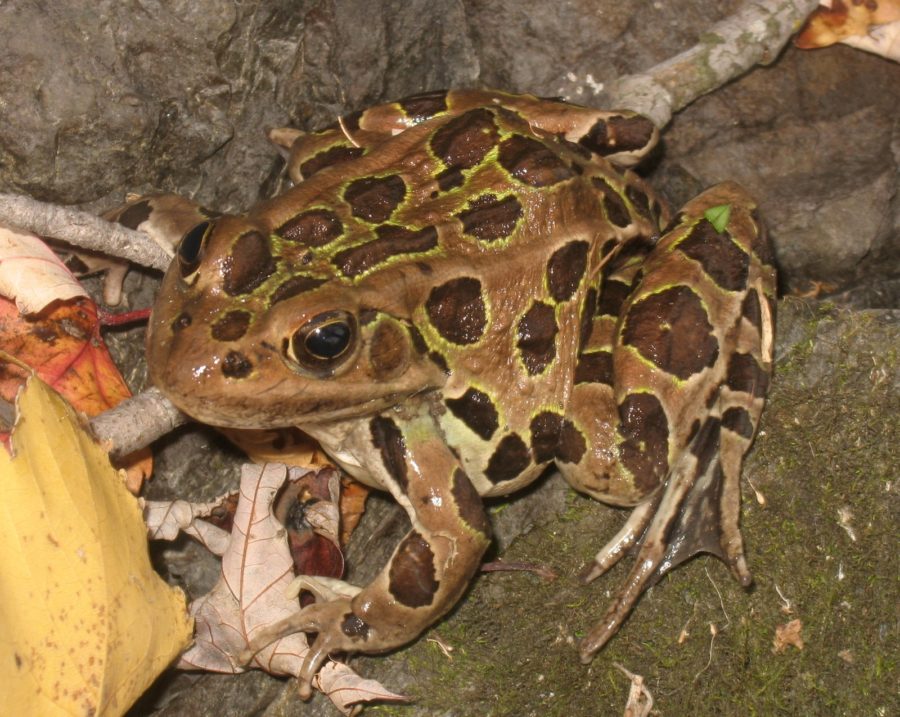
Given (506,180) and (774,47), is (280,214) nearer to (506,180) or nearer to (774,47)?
(506,180)

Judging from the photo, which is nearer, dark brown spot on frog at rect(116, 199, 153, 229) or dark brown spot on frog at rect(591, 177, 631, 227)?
dark brown spot on frog at rect(591, 177, 631, 227)

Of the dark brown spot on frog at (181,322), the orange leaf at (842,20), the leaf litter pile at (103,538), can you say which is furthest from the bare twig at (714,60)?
the dark brown spot on frog at (181,322)

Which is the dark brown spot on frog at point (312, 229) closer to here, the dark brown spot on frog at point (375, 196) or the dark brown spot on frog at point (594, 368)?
the dark brown spot on frog at point (375, 196)

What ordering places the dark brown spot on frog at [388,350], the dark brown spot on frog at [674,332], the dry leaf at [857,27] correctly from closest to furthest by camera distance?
1. the dark brown spot on frog at [388,350]
2. the dark brown spot on frog at [674,332]
3. the dry leaf at [857,27]

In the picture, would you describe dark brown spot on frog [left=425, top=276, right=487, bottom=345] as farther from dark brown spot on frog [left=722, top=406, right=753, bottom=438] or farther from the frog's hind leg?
dark brown spot on frog [left=722, top=406, right=753, bottom=438]

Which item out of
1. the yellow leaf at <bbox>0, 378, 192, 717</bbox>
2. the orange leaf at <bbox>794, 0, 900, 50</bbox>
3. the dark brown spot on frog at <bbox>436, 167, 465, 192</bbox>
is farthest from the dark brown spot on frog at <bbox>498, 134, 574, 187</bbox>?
the orange leaf at <bbox>794, 0, 900, 50</bbox>

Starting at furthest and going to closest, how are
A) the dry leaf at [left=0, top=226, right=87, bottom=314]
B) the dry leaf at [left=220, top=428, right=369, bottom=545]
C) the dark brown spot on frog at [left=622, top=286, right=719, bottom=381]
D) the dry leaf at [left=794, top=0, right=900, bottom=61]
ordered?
the dry leaf at [left=794, top=0, right=900, bottom=61] → the dry leaf at [left=220, top=428, right=369, bottom=545] → the dark brown spot on frog at [left=622, top=286, right=719, bottom=381] → the dry leaf at [left=0, top=226, right=87, bottom=314]

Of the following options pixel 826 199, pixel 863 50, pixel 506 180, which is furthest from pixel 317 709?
pixel 863 50
